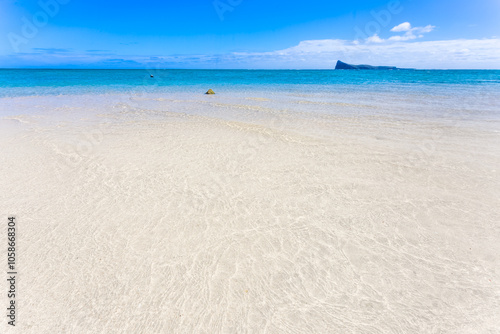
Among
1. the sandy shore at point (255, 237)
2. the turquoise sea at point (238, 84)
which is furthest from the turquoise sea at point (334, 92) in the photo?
the sandy shore at point (255, 237)

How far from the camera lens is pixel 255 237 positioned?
4258mm

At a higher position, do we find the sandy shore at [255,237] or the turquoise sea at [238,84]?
→ the sandy shore at [255,237]

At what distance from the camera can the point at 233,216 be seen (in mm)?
4812

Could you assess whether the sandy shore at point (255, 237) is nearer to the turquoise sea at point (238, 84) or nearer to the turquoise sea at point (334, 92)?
the turquoise sea at point (334, 92)

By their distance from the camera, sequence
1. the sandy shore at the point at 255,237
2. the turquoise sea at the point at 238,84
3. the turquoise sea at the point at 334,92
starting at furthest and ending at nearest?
the turquoise sea at the point at 238,84
the turquoise sea at the point at 334,92
the sandy shore at the point at 255,237

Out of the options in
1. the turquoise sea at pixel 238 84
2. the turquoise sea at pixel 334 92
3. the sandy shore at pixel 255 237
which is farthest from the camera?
the turquoise sea at pixel 238 84

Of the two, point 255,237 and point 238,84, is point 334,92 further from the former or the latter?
point 255,237

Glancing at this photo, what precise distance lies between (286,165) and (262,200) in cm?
208

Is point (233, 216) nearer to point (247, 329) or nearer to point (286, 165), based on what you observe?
point (247, 329)

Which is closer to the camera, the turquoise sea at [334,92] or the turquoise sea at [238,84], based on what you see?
the turquoise sea at [334,92]

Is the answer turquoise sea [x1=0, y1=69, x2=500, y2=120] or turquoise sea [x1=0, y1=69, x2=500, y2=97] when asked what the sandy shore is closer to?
turquoise sea [x1=0, y1=69, x2=500, y2=120]

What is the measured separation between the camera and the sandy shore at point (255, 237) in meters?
3.01

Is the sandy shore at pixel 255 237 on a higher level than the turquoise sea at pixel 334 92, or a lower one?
higher

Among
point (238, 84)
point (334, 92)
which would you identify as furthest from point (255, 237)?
point (238, 84)
